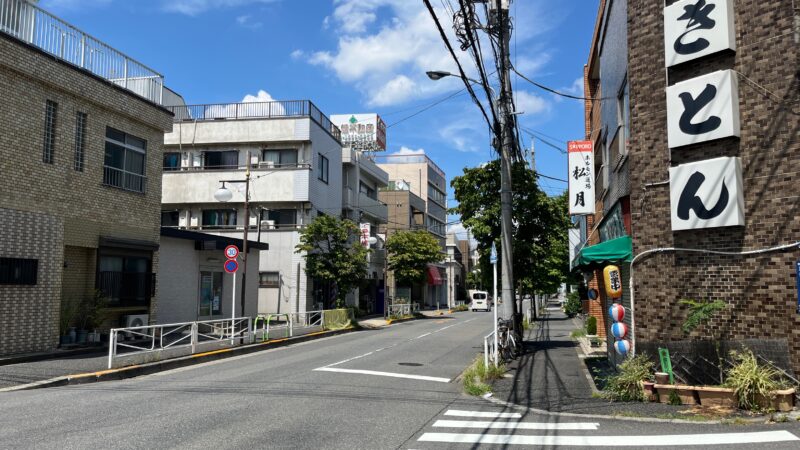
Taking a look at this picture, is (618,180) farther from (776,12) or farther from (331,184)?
(331,184)

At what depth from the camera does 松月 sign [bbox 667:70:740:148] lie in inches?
379

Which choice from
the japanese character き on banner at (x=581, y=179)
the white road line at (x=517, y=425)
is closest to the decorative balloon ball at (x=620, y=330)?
the white road line at (x=517, y=425)

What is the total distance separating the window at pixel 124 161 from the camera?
1864 cm

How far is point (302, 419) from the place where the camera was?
8430 mm

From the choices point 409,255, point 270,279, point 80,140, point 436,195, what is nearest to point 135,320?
point 80,140

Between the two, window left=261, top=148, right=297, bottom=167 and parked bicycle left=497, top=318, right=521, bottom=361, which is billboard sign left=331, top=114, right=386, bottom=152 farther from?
parked bicycle left=497, top=318, right=521, bottom=361

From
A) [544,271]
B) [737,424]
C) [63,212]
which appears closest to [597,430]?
[737,424]

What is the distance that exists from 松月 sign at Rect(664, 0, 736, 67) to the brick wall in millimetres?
203

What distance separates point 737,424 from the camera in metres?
7.96

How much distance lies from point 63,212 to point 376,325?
2039 cm

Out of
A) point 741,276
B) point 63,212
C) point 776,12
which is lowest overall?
point 741,276

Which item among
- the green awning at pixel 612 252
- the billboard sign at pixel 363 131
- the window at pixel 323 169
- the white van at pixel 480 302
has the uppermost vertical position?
the billboard sign at pixel 363 131

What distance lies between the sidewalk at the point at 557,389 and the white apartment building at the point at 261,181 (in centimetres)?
1919

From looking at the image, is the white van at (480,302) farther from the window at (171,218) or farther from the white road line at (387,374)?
the white road line at (387,374)
